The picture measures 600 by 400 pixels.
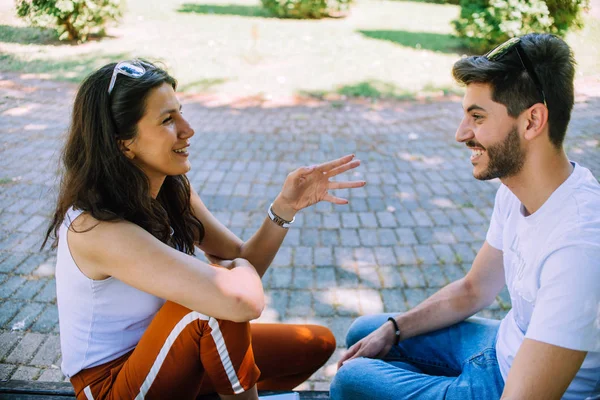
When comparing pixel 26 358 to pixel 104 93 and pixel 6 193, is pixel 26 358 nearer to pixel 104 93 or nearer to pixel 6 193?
pixel 104 93

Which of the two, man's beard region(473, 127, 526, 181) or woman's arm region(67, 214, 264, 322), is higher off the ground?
man's beard region(473, 127, 526, 181)

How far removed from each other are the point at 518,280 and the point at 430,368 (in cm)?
68

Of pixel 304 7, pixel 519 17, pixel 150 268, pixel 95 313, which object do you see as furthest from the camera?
pixel 304 7

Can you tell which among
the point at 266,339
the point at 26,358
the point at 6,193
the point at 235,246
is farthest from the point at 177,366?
the point at 6,193

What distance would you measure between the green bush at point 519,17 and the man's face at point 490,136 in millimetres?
A: 8501

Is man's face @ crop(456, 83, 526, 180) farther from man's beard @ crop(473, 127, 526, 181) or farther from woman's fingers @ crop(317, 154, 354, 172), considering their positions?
woman's fingers @ crop(317, 154, 354, 172)

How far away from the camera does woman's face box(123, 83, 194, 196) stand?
2127 millimetres

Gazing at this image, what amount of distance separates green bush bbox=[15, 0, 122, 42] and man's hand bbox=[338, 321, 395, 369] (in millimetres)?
10427

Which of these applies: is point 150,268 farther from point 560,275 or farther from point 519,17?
point 519,17

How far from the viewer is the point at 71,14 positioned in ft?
35.4

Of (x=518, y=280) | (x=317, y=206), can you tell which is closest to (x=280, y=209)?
(x=518, y=280)

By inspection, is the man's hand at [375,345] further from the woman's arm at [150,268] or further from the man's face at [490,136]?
the man's face at [490,136]

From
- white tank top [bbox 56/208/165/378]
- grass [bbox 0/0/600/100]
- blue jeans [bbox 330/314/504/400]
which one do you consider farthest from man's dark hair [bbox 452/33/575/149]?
grass [bbox 0/0/600/100]

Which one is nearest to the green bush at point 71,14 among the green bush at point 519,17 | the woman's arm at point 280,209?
the green bush at point 519,17
